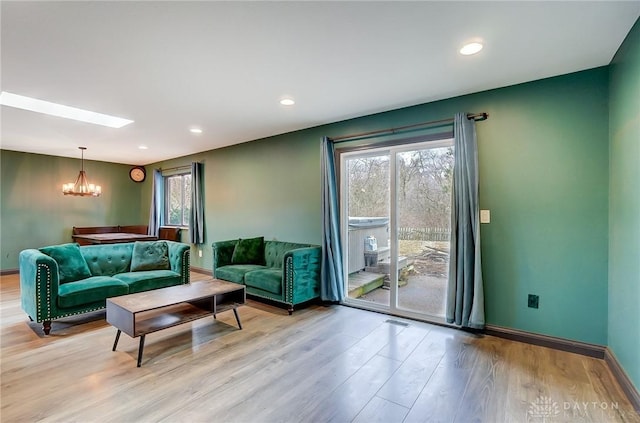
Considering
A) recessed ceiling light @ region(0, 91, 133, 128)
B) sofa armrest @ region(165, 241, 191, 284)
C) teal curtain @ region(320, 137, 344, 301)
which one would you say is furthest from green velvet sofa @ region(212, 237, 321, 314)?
recessed ceiling light @ region(0, 91, 133, 128)

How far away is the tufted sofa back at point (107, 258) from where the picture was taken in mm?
3895

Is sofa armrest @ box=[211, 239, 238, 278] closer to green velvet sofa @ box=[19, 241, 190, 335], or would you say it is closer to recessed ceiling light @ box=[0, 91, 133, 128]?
green velvet sofa @ box=[19, 241, 190, 335]

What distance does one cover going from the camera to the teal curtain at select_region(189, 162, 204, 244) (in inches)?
240

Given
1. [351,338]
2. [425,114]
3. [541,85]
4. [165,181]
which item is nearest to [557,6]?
[541,85]

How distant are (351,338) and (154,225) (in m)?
5.92

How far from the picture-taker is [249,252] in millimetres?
4703

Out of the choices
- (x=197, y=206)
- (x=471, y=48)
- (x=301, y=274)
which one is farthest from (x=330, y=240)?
(x=197, y=206)

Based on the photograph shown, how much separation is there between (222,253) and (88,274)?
1.61 metres

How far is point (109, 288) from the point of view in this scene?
344cm

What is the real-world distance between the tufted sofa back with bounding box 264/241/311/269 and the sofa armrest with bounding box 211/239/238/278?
0.52 meters

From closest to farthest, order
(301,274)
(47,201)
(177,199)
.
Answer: (301,274) < (47,201) < (177,199)

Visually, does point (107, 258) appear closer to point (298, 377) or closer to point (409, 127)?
point (298, 377)

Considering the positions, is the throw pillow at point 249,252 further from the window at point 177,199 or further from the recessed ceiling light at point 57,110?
the window at point 177,199

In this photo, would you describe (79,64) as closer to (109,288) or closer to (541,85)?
(109,288)
